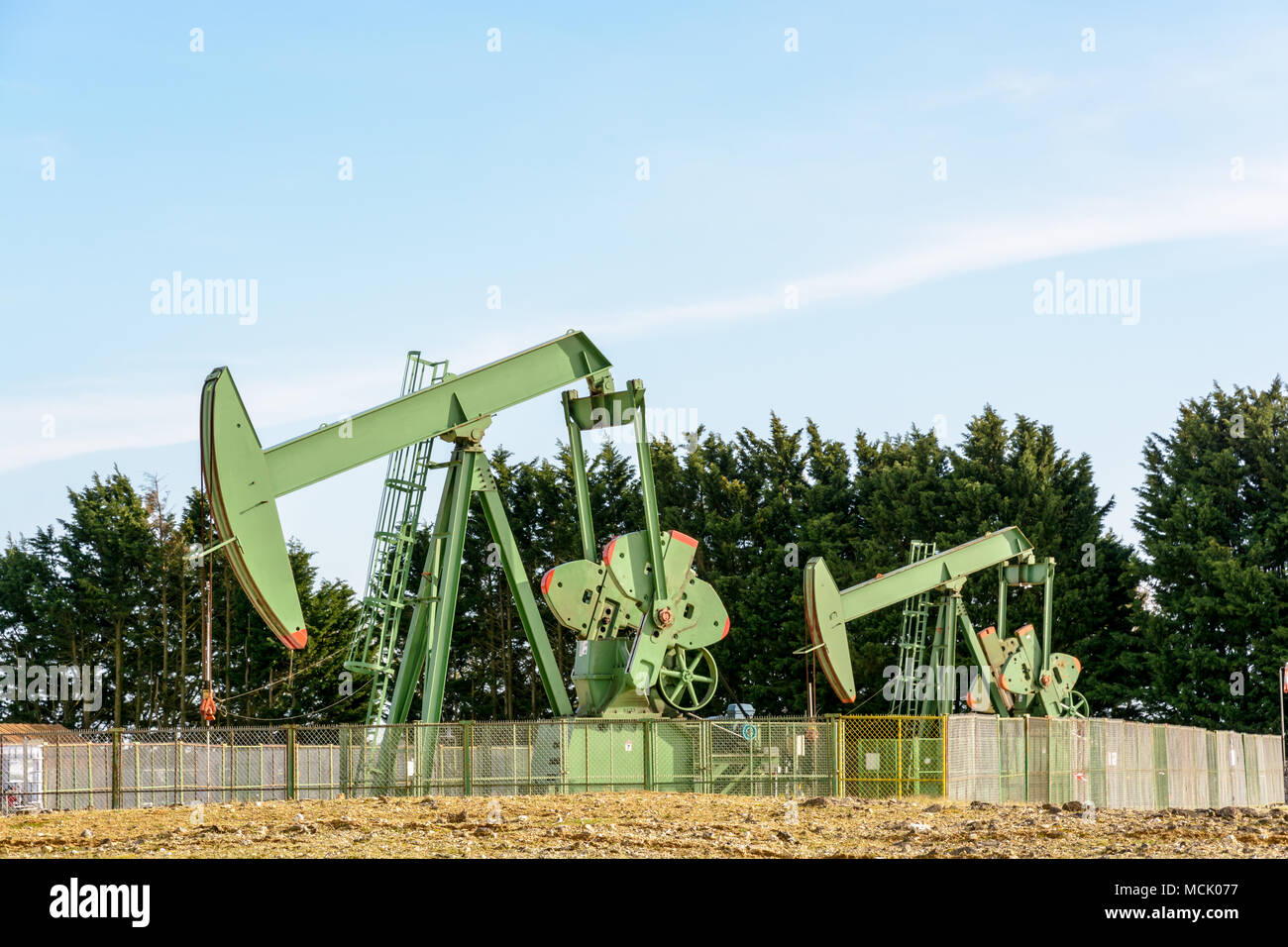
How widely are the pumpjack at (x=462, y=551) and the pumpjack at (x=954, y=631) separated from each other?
2671 mm

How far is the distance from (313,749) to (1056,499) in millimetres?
29283

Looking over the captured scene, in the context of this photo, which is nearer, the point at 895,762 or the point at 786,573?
the point at 895,762

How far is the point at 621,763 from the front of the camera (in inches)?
939

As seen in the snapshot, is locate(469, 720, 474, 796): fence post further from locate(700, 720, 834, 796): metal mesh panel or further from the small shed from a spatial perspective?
the small shed

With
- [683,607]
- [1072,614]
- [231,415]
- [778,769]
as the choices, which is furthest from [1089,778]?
[1072,614]

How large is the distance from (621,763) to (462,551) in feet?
14.4

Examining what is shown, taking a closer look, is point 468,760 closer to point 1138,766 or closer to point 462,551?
point 462,551

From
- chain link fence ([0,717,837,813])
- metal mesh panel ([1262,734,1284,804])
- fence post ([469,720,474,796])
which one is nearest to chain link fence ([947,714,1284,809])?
chain link fence ([0,717,837,813])

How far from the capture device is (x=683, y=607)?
26.3 metres

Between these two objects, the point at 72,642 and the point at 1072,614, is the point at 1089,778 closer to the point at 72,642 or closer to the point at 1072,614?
the point at 1072,614

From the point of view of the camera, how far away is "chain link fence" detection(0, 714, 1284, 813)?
22688mm
